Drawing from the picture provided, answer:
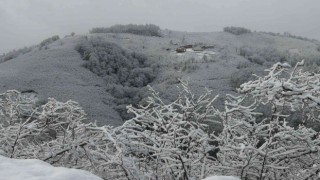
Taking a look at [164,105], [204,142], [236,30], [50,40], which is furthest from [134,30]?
[204,142]

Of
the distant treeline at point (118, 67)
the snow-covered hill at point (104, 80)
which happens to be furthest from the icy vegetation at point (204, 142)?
the distant treeline at point (118, 67)

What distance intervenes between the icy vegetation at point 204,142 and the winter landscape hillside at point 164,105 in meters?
0.01

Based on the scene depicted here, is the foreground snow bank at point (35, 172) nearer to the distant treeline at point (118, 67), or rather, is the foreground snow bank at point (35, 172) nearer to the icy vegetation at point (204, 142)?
the icy vegetation at point (204, 142)

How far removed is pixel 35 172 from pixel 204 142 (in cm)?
168

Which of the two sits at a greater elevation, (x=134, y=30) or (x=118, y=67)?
(x=134, y=30)

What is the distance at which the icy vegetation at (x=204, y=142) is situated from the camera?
4211mm

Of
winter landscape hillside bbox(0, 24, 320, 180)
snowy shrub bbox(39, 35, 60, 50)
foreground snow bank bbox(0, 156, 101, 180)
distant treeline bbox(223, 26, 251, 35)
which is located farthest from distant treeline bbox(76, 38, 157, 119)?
foreground snow bank bbox(0, 156, 101, 180)

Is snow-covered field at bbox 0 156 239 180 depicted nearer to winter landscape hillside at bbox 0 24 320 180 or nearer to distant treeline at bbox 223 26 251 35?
winter landscape hillside at bbox 0 24 320 180

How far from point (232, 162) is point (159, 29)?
2365 inches

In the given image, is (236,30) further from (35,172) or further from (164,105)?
(35,172)

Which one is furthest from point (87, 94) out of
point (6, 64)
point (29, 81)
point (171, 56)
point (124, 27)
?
point (124, 27)

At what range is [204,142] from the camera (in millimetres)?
4387

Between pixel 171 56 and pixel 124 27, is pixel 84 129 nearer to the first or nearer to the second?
pixel 171 56

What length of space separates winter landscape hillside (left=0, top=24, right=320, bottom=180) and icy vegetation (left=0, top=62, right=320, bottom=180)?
1 cm
